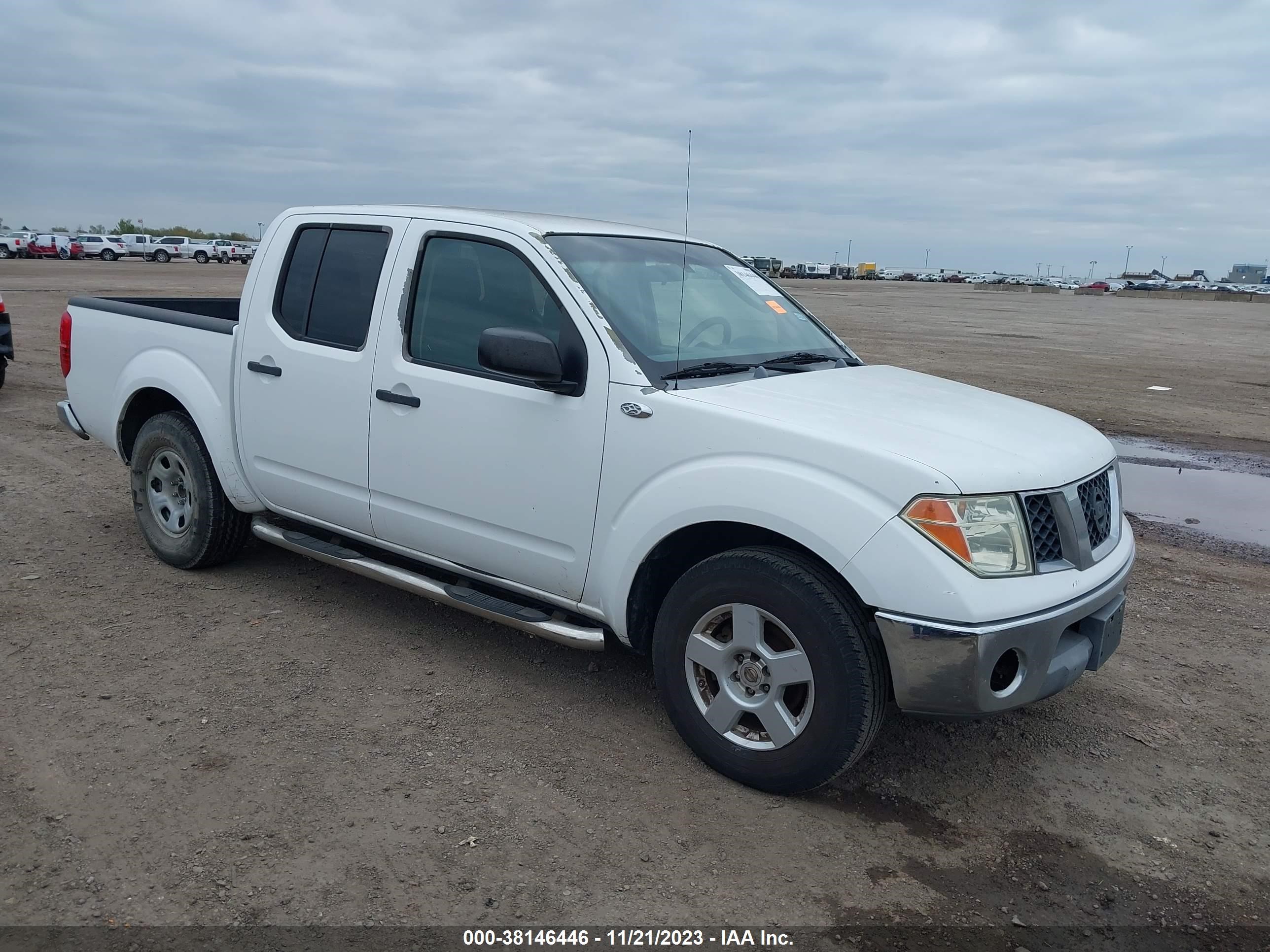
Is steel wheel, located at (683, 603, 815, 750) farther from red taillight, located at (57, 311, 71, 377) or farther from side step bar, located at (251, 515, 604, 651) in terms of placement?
red taillight, located at (57, 311, 71, 377)

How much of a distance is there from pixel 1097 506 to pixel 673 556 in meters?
1.54

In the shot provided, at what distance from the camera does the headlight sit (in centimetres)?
306

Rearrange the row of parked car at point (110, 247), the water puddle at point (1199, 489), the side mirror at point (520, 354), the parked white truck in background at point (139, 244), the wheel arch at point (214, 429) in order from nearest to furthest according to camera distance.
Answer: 1. the side mirror at point (520, 354)
2. the wheel arch at point (214, 429)
3. the water puddle at point (1199, 489)
4. the row of parked car at point (110, 247)
5. the parked white truck in background at point (139, 244)

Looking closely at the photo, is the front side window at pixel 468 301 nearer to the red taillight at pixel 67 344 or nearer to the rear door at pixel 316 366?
the rear door at pixel 316 366

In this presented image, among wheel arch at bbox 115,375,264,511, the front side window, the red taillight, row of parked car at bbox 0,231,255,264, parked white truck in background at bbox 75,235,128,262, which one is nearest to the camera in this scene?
the front side window

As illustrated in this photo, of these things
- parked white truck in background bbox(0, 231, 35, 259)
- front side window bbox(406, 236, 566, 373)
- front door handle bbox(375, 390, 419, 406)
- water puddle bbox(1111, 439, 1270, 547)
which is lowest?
water puddle bbox(1111, 439, 1270, 547)

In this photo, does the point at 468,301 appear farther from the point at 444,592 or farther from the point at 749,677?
the point at 749,677

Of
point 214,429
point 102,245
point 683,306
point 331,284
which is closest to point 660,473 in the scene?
point 683,306

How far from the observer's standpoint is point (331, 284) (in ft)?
15.5

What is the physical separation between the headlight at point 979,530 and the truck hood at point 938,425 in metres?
0.05

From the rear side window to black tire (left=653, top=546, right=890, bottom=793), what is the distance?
80.6 inches

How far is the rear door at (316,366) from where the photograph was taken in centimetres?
451

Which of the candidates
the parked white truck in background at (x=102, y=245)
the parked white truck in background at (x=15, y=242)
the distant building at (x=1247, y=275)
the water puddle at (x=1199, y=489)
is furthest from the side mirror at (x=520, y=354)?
the distant building at (x=1247, y=275)

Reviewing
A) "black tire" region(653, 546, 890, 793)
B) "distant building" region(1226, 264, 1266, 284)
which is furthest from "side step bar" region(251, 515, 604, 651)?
"distant building" region(1226, 264, 1266, 284)
